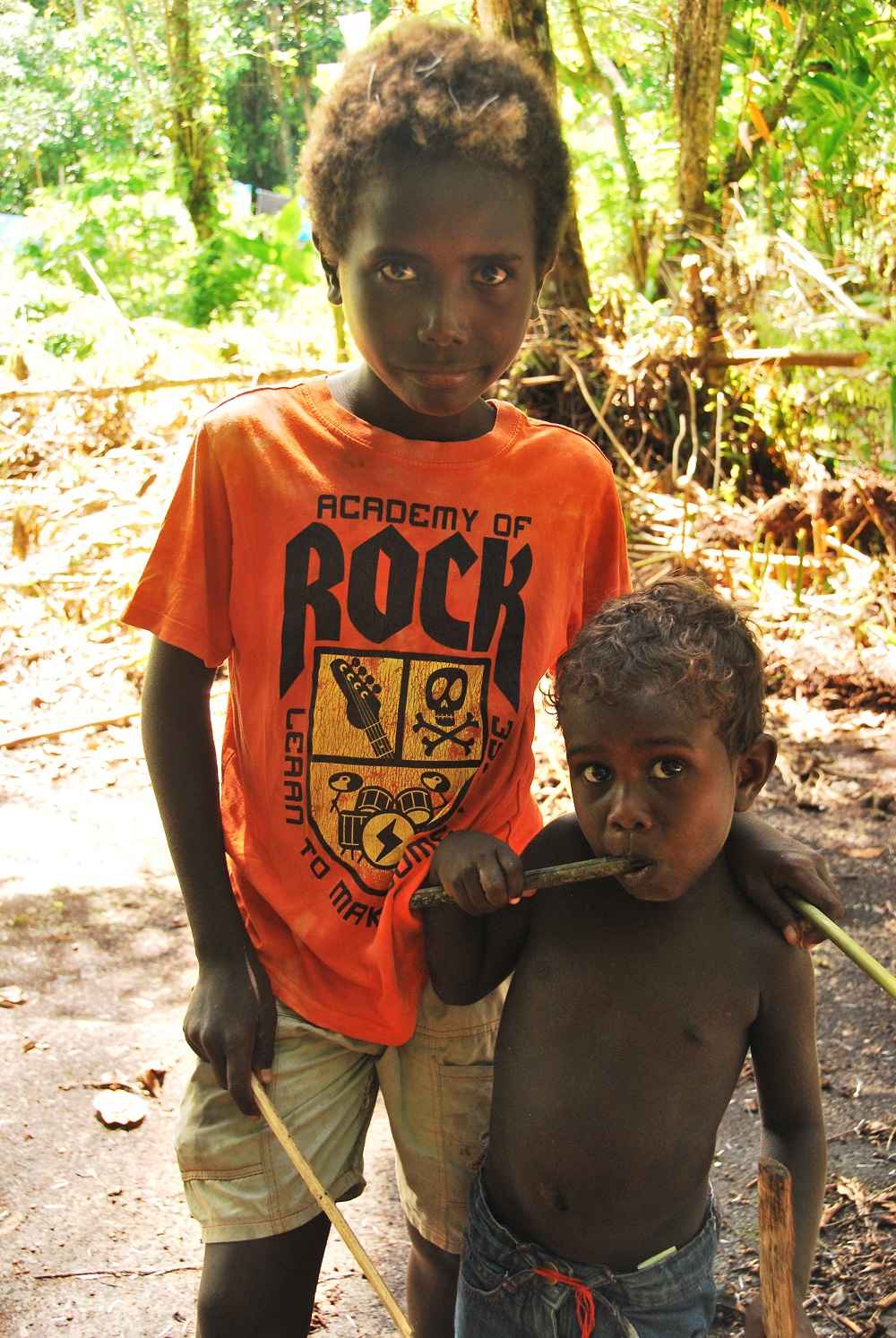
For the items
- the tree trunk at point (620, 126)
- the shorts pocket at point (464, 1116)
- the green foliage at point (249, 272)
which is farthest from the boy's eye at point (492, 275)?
the green foliage at point (249, 272)

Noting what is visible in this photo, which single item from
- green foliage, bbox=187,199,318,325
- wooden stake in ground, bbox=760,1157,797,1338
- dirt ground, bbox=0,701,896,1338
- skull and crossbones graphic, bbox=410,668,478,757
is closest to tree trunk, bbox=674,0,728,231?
dirt ground, bbox=0,701,896,1338

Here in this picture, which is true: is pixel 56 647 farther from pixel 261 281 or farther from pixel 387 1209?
pixel 261 281

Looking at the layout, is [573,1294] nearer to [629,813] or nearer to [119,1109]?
[629,813]

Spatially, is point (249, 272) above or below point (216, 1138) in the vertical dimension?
above

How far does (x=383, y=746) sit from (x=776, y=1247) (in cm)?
76

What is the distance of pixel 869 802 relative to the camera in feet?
Result: 13.1

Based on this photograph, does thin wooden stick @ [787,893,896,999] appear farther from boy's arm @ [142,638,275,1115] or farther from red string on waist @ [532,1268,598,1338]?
boy's arm @ [142,638,275,1115]

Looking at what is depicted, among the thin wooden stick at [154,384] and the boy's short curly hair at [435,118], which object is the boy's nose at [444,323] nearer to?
the boy's short curly hair at [435,118]

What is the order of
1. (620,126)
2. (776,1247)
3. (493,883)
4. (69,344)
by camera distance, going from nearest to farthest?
1. (776,1247)
2. (493,883)
3. (620,126)
4. (69,344)

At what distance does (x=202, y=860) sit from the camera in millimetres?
1633

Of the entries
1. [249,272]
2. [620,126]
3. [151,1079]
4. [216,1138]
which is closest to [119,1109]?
[151,1079]

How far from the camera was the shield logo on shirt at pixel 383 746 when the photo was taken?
5.39 ft

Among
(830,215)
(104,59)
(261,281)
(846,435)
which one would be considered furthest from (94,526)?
(104,59)

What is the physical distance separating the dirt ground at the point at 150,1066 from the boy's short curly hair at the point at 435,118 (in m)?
1.83
